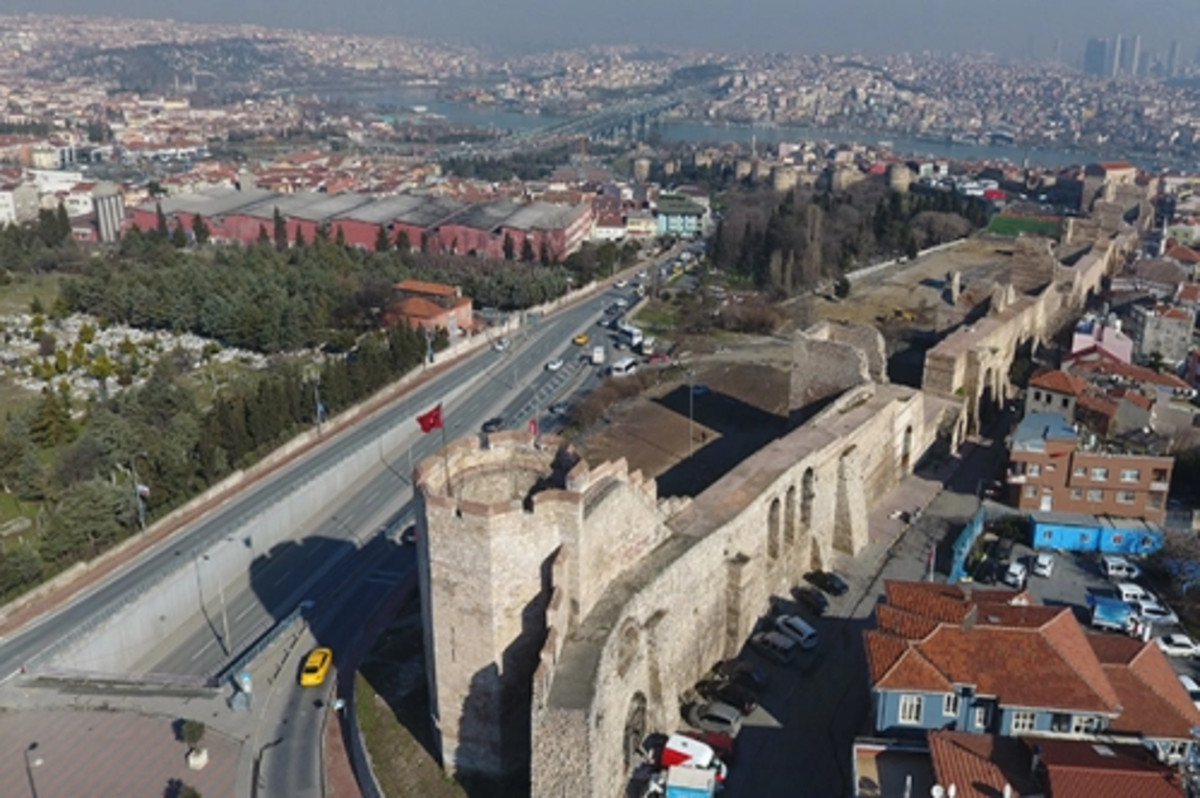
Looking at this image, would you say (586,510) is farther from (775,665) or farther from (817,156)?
(817,156)

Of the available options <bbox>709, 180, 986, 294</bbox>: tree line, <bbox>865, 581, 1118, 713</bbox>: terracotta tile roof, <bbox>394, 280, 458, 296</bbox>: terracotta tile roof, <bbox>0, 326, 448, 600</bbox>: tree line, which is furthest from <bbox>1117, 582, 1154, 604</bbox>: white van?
<bbox>394, 280, 458, 296</bbox>: terracotta tile roof

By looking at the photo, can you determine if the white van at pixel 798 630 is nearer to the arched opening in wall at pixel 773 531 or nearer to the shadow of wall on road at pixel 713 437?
the arched opening in wall at pixel 773 531

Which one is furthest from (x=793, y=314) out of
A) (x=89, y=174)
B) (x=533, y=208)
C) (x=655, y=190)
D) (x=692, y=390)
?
(x=89, y=174)

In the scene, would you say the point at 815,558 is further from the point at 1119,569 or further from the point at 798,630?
the point at 1119,569

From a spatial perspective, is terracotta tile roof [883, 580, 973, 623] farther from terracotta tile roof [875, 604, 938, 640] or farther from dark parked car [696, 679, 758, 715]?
dark parked car [696, 679, 758, 715]

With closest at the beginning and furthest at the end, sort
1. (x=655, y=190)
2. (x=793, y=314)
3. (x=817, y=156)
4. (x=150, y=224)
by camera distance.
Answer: (x=793, y=314) < (x=150, y=224) < (x=655, y=190) < (x=817, y=156)

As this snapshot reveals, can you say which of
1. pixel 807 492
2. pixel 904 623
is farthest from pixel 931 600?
pixel 807 492
